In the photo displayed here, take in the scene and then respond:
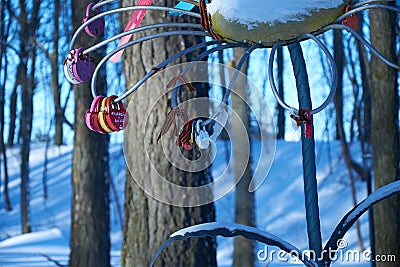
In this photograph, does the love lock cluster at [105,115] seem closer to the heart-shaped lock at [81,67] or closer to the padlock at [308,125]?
the heart-shaped lock at [81,67]

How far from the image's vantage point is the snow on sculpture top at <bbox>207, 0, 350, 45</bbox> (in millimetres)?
689

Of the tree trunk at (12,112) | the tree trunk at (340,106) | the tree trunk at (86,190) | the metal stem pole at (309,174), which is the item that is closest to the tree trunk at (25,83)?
the tree trunk at (12,112)

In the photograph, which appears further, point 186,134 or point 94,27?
point 94,27

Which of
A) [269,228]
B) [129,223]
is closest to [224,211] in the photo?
[269,228]

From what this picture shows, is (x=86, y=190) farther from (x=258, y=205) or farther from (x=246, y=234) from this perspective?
(x=258, y=205)

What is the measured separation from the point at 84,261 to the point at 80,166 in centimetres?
64

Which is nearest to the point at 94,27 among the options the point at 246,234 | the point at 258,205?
the point at 246,234

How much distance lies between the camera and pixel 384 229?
304 centimetres

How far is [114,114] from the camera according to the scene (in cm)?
79

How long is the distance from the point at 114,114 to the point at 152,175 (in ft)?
4.22

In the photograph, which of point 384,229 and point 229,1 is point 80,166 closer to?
point 384,229

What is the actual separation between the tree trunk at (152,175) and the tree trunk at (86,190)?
194cm

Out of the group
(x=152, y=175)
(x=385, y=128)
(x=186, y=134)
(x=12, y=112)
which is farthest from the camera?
(x=12, y=112)

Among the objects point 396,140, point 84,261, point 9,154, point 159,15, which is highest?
point 9,154
